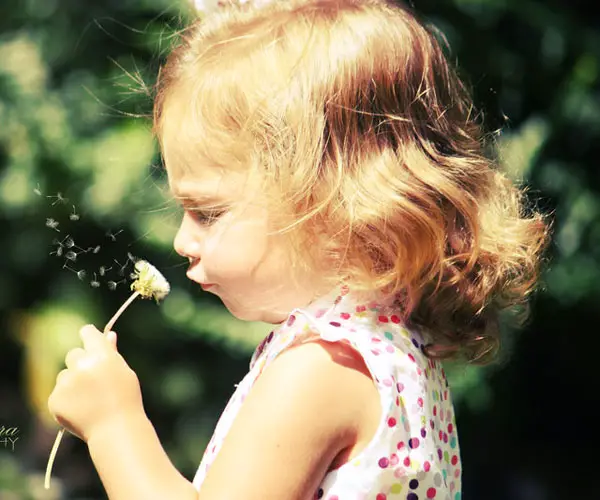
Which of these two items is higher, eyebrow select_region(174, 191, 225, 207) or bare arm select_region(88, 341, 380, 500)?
eyebrow select_region(174, 191, 225, 207)

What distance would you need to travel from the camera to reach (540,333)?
2270mm

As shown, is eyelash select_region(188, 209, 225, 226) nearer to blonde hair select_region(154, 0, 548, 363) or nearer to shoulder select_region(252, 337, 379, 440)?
blonde hair select_region(154, 0, 548, 363)

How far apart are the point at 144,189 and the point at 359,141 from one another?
1.00 metres

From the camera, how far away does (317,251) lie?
39.3 inches

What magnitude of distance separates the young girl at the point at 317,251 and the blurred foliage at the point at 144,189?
2.92 ft

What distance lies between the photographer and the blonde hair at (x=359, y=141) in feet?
3.26

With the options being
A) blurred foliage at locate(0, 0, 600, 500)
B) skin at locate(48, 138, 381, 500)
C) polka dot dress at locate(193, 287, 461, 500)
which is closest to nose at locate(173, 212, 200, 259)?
skin at locate(48, 138, 381, 500)

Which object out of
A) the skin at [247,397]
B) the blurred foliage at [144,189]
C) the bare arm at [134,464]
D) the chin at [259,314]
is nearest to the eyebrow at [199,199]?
the skin at [247,397]

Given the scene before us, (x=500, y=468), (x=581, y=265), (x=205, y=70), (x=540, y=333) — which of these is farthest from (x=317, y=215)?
(x=500, y=468)

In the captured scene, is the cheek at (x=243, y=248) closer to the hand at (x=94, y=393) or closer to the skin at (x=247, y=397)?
the skin at (x=247, y=397)

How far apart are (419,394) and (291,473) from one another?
0.17 m

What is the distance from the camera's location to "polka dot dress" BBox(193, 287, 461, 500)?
924 millimetres

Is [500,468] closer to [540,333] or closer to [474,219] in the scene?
[540,333]

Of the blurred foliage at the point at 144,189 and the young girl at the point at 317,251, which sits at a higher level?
the young girl at the point at 317,251
